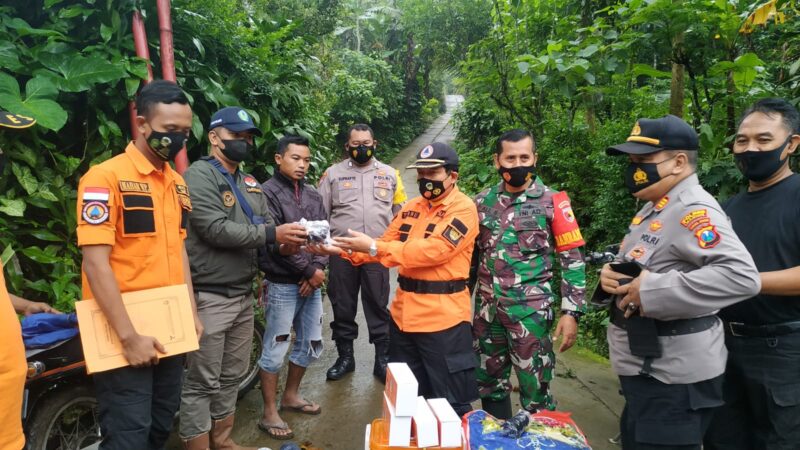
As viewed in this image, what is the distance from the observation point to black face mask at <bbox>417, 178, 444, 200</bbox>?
2.63m

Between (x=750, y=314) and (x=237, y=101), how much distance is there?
150 inches

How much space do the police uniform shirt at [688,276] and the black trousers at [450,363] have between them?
790 millimetres

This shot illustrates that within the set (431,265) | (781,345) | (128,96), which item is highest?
(128,96)

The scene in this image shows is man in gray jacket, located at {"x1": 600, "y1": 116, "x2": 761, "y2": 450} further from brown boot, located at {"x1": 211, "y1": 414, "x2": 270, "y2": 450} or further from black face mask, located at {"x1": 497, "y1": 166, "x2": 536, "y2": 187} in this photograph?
brown boot, located at {"x1": 211, "y1": 414, "x2": 270, "y2": 450}

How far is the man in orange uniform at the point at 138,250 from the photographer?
1.88 m

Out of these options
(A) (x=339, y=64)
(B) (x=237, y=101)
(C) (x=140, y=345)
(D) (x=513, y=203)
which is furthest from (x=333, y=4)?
(C) (x=140, y=345)

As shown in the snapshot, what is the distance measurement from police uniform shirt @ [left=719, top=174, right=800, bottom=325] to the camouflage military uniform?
79 centimetres

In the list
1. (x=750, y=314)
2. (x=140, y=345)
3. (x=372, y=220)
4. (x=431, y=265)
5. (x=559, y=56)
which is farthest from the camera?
(x=372, y=220)

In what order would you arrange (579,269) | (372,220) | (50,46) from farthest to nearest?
1. (372,220)
2. (50,46)
3. (579,269)

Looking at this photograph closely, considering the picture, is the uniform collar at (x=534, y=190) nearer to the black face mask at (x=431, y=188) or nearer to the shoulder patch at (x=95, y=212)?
the black face mask at (x=431, y=188)

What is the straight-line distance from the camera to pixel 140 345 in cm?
192

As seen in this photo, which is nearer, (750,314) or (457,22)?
(750,314)

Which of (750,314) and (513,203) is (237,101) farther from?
(750,314)

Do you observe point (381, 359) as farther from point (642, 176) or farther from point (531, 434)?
point (642, 176)
